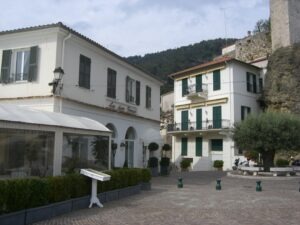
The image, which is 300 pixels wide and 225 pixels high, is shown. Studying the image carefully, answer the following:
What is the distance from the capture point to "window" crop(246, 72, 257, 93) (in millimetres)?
36513

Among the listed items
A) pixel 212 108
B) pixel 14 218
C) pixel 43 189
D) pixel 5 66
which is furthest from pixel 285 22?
pixel 14 218

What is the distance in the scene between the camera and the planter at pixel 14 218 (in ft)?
24.6

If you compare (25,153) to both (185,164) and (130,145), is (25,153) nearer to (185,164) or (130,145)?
(130,145)

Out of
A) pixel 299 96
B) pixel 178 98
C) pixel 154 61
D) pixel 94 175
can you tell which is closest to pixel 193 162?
pixel 178 98

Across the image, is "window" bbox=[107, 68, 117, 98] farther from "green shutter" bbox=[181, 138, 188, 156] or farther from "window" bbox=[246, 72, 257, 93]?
"window" bbox=[246, 72, 257, 93]

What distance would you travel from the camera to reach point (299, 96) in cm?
3419

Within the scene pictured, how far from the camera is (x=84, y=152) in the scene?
12.5 metres

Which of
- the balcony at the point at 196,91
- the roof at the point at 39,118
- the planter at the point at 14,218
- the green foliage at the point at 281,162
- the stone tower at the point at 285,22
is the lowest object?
the planter at the point at 14,218

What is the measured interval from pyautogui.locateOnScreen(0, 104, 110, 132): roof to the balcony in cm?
2449

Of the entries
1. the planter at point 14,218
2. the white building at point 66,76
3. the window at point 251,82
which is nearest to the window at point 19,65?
the white building at point 66,76

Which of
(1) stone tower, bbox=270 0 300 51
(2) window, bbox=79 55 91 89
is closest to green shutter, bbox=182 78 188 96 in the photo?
(1) stone tower, bbox=270 0 300 51

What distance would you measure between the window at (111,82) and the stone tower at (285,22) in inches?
978

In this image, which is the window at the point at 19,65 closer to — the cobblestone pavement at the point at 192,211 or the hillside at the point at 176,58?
the cobblestone pavement at the point at 192,211

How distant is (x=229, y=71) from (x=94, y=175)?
1045 inches
